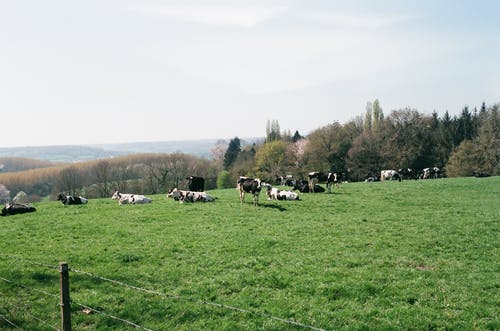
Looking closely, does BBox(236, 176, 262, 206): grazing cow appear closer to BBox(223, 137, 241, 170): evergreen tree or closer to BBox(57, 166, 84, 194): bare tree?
BBox(57, 166, 84, 194): bare tree

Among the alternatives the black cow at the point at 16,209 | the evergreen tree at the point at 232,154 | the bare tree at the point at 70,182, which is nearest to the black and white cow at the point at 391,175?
the black cow at the point at 16,209

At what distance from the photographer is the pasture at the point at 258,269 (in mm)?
10133

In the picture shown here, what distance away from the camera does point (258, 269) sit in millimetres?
13500

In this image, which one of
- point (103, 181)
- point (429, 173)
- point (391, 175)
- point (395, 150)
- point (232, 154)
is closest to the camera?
point (391, 175)

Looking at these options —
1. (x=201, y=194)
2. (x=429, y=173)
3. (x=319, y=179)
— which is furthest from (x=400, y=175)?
(x=201, y=194)

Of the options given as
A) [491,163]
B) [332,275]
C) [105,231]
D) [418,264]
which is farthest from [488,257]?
[491,163]

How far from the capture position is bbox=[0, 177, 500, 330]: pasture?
33.2 feet

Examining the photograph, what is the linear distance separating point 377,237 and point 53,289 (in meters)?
12.8

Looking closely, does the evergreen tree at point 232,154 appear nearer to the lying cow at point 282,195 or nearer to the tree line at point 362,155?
the tree line at point 362,155

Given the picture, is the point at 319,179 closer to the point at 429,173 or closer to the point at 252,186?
the point at 252,186

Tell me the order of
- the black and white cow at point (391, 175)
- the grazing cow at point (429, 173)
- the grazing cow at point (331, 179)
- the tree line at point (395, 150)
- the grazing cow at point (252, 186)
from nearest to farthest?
the grazing cow at point (252, 186) < the grazing cow at point (331, 179) < the black and white cow at point (391, 175) < the grazing cow at point (429, 173) < the tree line at point (395, 150)

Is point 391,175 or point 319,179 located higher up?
point 319,179

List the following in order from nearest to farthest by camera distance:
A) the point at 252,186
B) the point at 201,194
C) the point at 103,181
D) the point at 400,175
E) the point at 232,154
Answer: the point at 252,186, the point at 201,194, the point at 400,175, the point at 103,181, the point at 232,154

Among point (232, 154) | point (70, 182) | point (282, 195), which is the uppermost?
point (232, 154)
